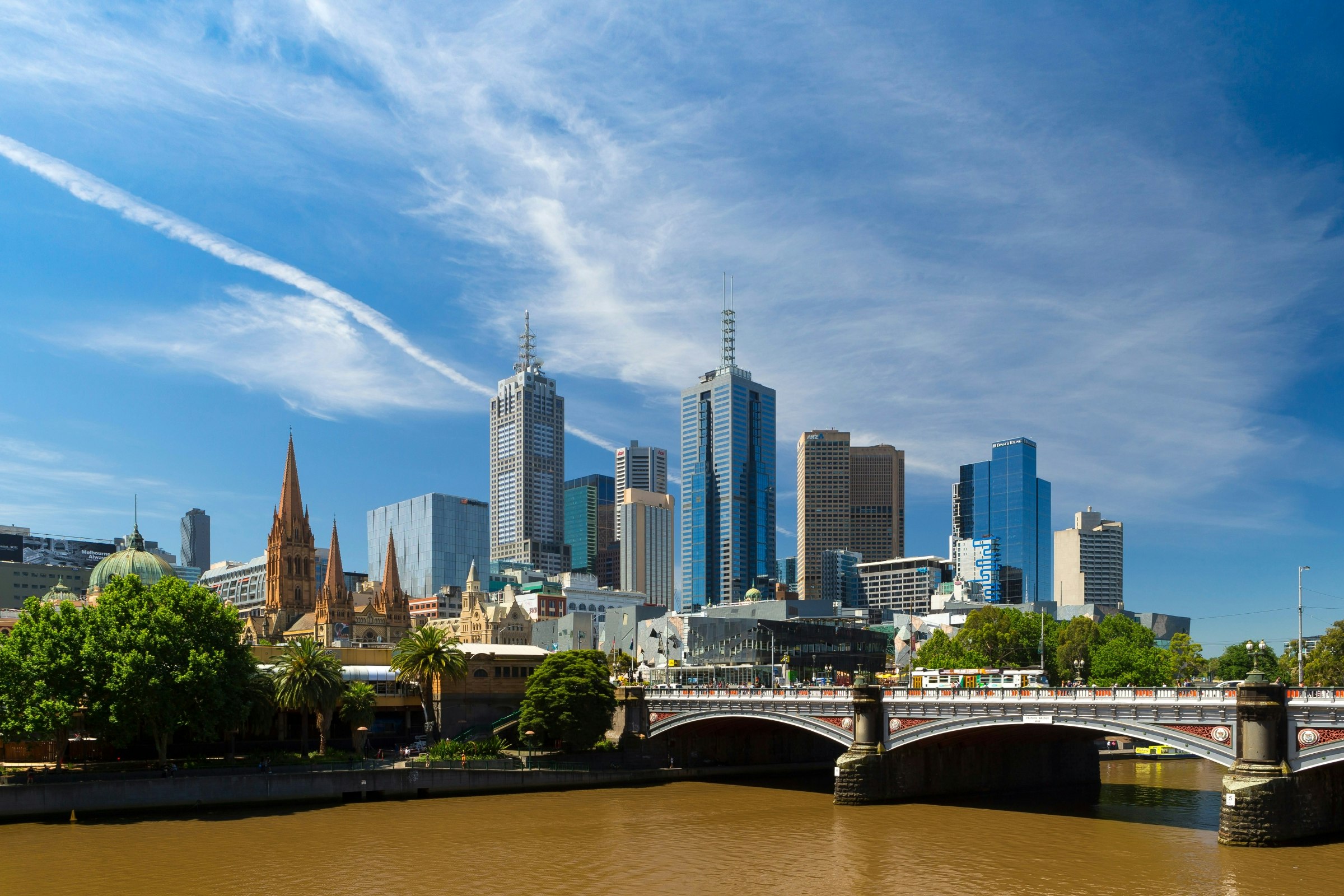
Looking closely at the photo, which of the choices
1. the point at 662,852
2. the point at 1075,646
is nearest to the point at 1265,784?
the point at 662,852

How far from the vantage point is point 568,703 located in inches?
3947

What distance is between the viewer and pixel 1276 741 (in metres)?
66.9

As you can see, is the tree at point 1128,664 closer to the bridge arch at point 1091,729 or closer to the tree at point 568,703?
the bridge arch at point 1091,729

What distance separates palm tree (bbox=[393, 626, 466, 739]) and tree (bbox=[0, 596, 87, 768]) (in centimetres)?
2898

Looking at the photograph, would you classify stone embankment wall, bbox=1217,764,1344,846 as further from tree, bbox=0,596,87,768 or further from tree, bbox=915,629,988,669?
tree, bbox=915,629,988,669

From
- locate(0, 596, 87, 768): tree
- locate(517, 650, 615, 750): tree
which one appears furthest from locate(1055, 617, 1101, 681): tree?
locate(0, 596, 87, 768): tree

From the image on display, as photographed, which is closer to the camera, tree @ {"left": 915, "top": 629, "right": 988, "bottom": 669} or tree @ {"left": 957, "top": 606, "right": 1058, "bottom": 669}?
tree @ {"left": 915, "top": 629, "right": 988, "bottom": 669}

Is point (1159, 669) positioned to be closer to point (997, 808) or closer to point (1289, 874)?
point (997, 808)

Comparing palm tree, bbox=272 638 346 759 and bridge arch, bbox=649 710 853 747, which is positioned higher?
palm tree, bbox=272 638 346 759

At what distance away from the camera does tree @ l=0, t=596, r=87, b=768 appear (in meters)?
79.8

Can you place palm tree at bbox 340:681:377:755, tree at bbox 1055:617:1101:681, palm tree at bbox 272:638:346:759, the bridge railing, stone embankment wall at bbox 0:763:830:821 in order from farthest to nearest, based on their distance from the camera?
tree at bbox 1055:617:1101:681 → palm tree at bbox 340:681:377:755 → palm tree at bbox 272:638:346:759 → stone embankment wall at bbox 0:763:830:821 → the bridge railing

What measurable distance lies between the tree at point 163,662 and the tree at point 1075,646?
111 m

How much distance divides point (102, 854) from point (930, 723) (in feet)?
172

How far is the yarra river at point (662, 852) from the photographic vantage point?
59094mm
